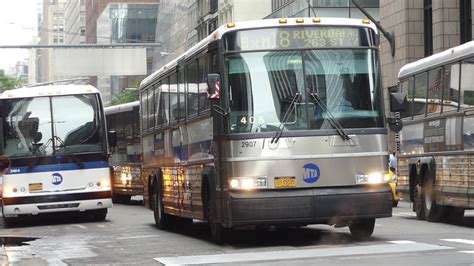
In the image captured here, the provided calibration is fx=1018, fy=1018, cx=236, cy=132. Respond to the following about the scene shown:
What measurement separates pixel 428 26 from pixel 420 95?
25.3 meters

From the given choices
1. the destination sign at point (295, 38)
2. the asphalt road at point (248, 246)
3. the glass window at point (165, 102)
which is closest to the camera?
the asphalt road at point (248, 246)

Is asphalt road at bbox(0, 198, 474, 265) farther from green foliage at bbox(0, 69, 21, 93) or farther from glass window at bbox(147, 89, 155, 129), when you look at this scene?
green foliage at bbox(0, 69, 21, 93)

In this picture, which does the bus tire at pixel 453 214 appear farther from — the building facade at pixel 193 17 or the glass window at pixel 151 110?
the building facade at pixel 193 17

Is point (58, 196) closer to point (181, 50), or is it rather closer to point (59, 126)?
point (59, 126)

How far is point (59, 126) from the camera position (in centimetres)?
2486

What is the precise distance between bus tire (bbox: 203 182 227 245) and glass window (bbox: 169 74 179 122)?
3.13 meters

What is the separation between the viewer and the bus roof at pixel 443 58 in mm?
20016

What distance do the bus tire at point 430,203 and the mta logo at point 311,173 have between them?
23.9 feet

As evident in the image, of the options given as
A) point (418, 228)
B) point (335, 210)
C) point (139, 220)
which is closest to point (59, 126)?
point (139, 220)

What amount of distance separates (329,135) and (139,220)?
11726 mm

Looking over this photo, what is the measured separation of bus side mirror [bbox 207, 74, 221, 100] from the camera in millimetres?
15266

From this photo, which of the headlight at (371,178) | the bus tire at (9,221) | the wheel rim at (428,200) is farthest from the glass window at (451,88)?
the bus tire at (9,221)

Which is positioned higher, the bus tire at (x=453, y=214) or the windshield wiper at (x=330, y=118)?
the windshield wiper at (x=330, y=118)

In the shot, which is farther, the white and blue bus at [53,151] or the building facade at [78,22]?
the building facade at [78,22]
